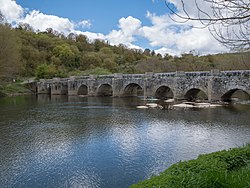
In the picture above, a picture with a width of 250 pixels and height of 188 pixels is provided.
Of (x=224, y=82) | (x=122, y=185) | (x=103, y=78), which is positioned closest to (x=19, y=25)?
(x=103, y=78)

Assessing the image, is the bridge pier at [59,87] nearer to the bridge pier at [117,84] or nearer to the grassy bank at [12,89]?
the grassy bank at [12,89]

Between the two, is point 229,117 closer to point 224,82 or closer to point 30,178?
point 224,82

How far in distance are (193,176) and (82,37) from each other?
93.5m

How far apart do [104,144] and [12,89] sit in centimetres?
3980

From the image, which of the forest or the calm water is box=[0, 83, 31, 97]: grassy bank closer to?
the forest

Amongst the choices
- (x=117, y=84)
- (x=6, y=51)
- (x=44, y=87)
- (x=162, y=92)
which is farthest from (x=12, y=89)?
(x=162, y=92)

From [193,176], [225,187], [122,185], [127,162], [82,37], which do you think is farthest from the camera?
[82,37]

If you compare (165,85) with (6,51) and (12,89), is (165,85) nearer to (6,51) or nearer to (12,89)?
(6,51)

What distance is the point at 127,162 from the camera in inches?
397

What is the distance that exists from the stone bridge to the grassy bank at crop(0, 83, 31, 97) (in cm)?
324

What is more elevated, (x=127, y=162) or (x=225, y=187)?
(x=225, y=187)

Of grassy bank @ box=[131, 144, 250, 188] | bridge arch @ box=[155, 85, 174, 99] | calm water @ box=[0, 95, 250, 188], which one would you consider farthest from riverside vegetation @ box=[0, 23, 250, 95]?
grassy bank @ box=[131, 144, 250, 188]

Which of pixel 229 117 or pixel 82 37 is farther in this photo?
pixel 82 37

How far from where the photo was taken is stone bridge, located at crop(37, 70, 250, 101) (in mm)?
26781
